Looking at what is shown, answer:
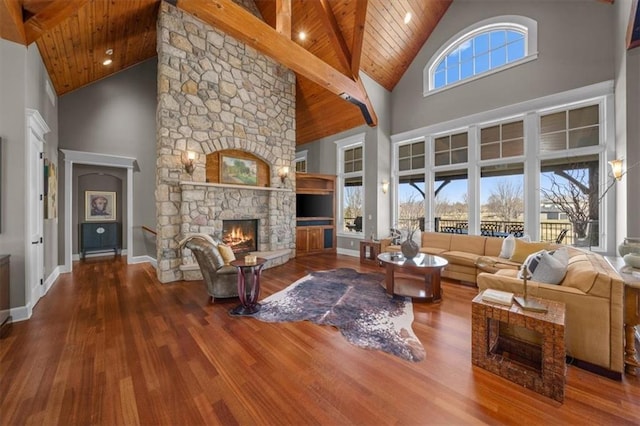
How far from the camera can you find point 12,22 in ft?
8.84

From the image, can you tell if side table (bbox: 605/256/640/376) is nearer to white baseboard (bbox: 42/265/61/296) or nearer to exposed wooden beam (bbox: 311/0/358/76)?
exposed wooden beam (bbox: 311/0/358/76)

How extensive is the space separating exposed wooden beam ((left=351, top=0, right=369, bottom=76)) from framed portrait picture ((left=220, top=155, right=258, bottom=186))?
3.15m

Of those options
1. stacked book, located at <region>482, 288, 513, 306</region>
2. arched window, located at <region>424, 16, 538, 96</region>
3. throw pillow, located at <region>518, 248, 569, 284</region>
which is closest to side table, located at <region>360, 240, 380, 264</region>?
throw pillow, located at <region>518, 248, 569, 284</region>

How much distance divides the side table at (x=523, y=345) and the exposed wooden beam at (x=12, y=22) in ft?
17.4

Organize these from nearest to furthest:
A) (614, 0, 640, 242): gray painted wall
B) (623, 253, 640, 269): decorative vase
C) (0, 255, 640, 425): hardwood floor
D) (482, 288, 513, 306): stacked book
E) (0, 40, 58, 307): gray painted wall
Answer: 1. (0, 255, 640, 425): hardwood floor
2. (482, 288, 513, 306): stacked book
3. (623, 253, 640, 269): decorative vase
4. (0, 40, 58, 307): gray painted wall
5. (614, 0, 640, 242): gray painted wall

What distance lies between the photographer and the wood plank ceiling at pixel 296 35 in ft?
9.86

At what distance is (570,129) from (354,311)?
504 cm

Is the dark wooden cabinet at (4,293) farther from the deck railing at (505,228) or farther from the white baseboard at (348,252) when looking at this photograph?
the deck railing at (505,228)

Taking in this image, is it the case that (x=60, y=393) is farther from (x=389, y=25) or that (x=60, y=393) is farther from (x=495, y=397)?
(x=389, y=25)

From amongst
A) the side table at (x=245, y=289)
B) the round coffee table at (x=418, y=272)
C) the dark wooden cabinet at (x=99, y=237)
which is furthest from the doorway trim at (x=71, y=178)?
the round coffee table at (x=418, y=272)

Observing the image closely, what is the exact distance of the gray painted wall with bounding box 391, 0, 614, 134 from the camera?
4.20 metres

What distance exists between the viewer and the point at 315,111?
769cm

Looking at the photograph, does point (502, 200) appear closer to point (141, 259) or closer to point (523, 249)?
point (523, 249)

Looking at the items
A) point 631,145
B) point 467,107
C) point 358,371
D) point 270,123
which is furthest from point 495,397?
point 270,123
